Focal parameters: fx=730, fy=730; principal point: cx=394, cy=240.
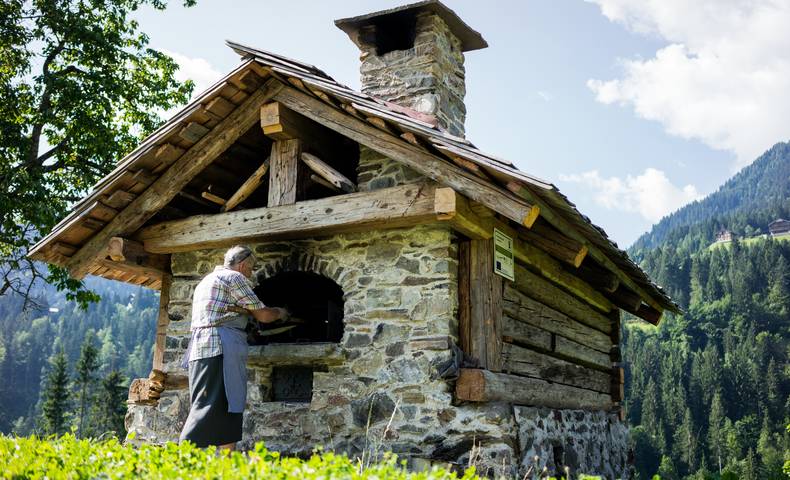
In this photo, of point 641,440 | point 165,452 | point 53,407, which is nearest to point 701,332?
point 641,440

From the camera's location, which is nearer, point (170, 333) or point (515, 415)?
point (515, 415)

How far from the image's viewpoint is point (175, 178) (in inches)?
298

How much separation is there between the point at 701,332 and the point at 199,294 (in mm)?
103331

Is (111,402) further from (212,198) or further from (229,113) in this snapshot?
(229,113)

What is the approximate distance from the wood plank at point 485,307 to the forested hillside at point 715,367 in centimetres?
5736

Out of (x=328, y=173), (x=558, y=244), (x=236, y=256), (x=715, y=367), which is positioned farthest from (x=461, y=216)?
(x=715, y=367)

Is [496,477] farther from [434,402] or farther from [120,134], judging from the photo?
[120,134]

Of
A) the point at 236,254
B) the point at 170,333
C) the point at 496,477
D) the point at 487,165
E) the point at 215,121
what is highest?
the point at 215,121

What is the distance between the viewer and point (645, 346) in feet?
295

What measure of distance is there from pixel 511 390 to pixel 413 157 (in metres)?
2.25

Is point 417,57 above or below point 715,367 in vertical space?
below

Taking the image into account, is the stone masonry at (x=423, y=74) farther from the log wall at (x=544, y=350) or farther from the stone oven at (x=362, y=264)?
the log wall at (x=544, y=350)

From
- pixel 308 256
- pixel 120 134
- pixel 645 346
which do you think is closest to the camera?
pixel 308 256

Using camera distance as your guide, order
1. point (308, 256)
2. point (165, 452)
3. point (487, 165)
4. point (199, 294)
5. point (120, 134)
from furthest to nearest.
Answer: point (120, 134), point (308, 256), point (199, 294), point (487, 165), point (165, 452)
